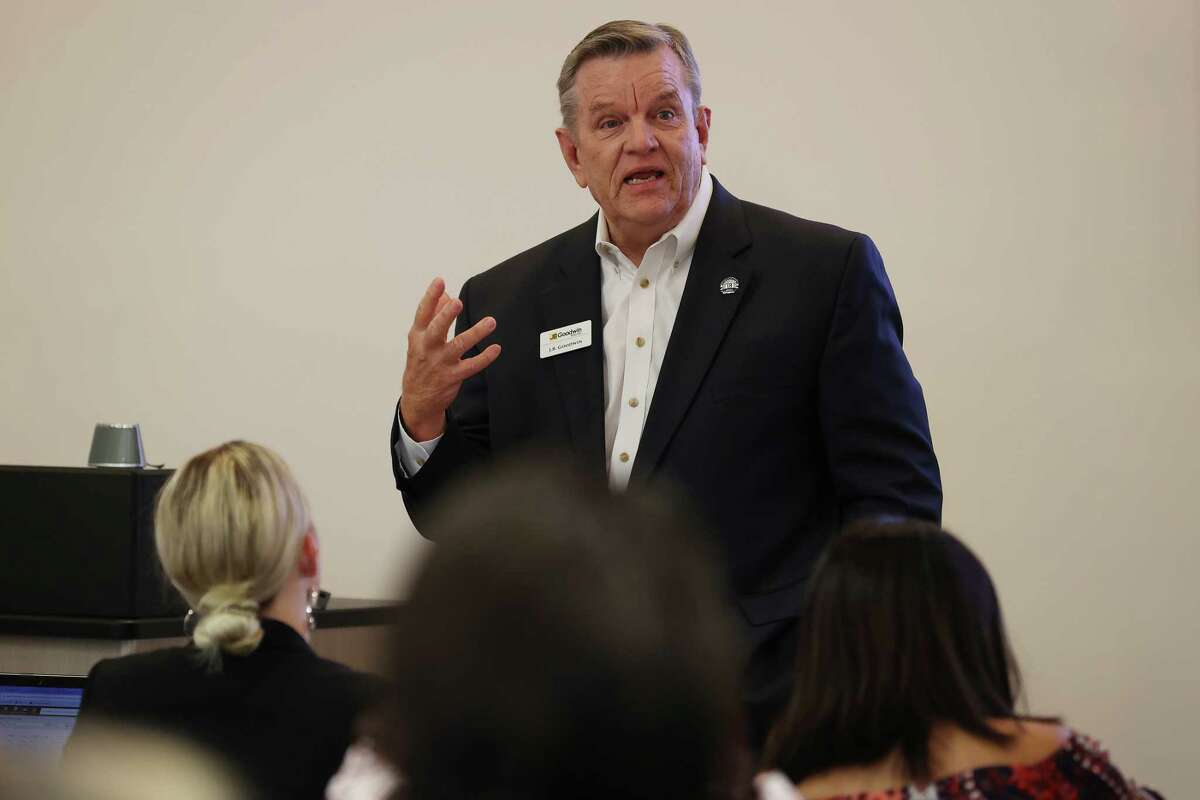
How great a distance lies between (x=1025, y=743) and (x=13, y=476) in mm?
2110

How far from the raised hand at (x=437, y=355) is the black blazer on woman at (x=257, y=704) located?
22.6 inches

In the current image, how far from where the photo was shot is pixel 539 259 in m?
2.67

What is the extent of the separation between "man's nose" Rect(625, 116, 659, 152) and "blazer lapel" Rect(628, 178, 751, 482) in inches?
6.7

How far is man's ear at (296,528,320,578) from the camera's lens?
6.35 ft

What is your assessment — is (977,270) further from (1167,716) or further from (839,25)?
(1167,716)

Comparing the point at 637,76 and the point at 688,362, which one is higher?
the point at 637,76

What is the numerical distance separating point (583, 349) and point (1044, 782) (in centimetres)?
116

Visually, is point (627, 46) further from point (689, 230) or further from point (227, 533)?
point (227, 533)

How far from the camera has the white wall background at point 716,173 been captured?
3.54m

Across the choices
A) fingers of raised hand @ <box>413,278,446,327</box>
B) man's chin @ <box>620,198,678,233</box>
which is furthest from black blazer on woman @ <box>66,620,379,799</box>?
man's chin @ <box>620,198,678,233</box>

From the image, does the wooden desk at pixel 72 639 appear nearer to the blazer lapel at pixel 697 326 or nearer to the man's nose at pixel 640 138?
the blazer lapel at pixel 697 326

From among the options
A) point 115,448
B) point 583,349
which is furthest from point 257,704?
point 115,448

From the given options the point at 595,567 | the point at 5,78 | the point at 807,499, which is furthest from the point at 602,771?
the point at 5,78

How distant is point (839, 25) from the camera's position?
3822 mm
